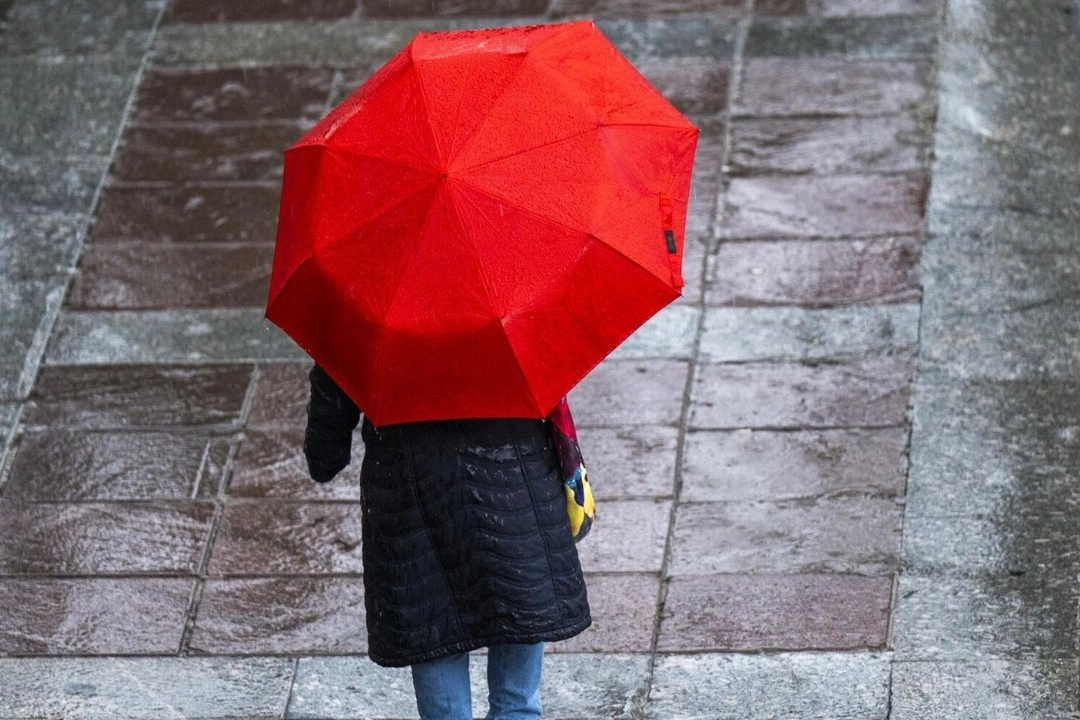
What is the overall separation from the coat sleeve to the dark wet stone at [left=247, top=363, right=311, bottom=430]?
72.7 inches

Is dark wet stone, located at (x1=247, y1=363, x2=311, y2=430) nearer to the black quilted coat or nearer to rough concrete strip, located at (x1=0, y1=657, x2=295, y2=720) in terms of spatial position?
rough concrete strip, located at (x1=0, y1=657, x2=295, y2=720)

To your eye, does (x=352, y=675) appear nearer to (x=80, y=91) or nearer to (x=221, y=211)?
(x=221, y=211)

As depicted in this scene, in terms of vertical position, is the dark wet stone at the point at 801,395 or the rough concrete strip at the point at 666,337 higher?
the dark wet stone at the point at 801,395

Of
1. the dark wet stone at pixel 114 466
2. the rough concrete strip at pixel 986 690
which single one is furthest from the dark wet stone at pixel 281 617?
the rough concrete strip at pixel 986 690

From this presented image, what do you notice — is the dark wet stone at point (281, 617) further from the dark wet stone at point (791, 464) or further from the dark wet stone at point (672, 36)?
the dark wet stone at point (672, 36)

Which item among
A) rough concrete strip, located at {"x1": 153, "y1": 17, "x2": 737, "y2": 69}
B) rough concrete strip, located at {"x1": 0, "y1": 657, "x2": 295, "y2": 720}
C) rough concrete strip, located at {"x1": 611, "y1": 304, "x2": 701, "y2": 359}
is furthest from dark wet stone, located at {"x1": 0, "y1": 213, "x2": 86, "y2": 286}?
rough concrete strip, located at {"x1": 611, "y1": 304, "x2": 701, "y2": 359}

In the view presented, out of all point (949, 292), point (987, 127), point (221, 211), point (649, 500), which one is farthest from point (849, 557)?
point (221, 211)

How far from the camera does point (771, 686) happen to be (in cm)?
427

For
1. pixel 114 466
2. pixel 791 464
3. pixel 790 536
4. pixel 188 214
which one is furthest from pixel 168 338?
pixel 790 536

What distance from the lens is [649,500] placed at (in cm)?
498

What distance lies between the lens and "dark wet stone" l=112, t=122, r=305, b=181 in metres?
6.68

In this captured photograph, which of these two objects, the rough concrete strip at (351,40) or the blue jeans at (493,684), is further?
the rough concrete strip at (351,40)

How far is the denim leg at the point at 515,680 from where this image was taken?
3.59 meters

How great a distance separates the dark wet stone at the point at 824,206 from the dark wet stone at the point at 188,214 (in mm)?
1737
